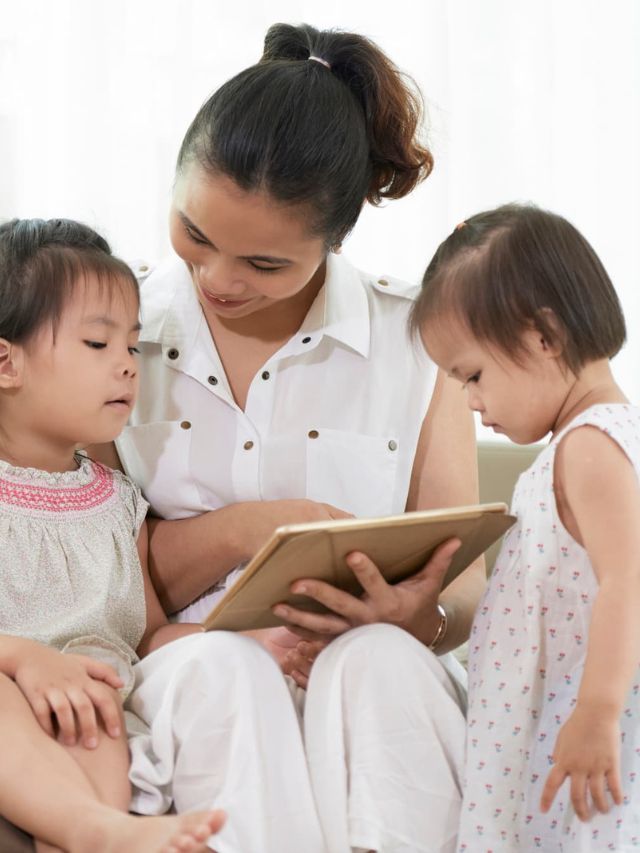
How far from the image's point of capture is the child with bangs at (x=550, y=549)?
3.68 feet

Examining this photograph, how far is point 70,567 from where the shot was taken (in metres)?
1.50

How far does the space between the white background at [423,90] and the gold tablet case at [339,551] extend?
4.33 ft

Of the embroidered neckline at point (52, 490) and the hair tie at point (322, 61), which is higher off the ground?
the hair tie at point (322, 61)

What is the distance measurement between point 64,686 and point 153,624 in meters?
0.33

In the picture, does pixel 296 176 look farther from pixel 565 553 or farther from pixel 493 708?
pixel 493 708

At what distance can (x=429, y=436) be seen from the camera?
1.70 metres

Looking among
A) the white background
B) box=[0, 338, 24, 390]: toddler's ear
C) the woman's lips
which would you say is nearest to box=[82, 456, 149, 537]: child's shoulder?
box=[0, 338, 24, 390]: toddler's ear

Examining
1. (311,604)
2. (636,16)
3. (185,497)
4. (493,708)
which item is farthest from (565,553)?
(636,16)

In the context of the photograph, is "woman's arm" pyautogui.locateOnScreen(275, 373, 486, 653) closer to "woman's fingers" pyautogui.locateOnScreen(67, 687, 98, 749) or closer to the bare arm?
the bare arm

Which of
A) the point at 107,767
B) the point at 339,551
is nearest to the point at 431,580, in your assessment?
the point at 339,551

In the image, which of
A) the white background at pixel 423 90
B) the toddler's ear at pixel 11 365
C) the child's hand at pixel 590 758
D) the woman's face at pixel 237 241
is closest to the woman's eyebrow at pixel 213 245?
the woman's face at pixel 237 241

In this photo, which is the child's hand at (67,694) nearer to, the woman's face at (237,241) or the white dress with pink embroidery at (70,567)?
the white dress with pink embroidery at (70,567)

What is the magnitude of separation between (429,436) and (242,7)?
1210 mm

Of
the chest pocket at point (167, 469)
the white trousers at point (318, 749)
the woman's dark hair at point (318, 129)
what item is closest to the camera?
the white trousers at point (318, 749)
